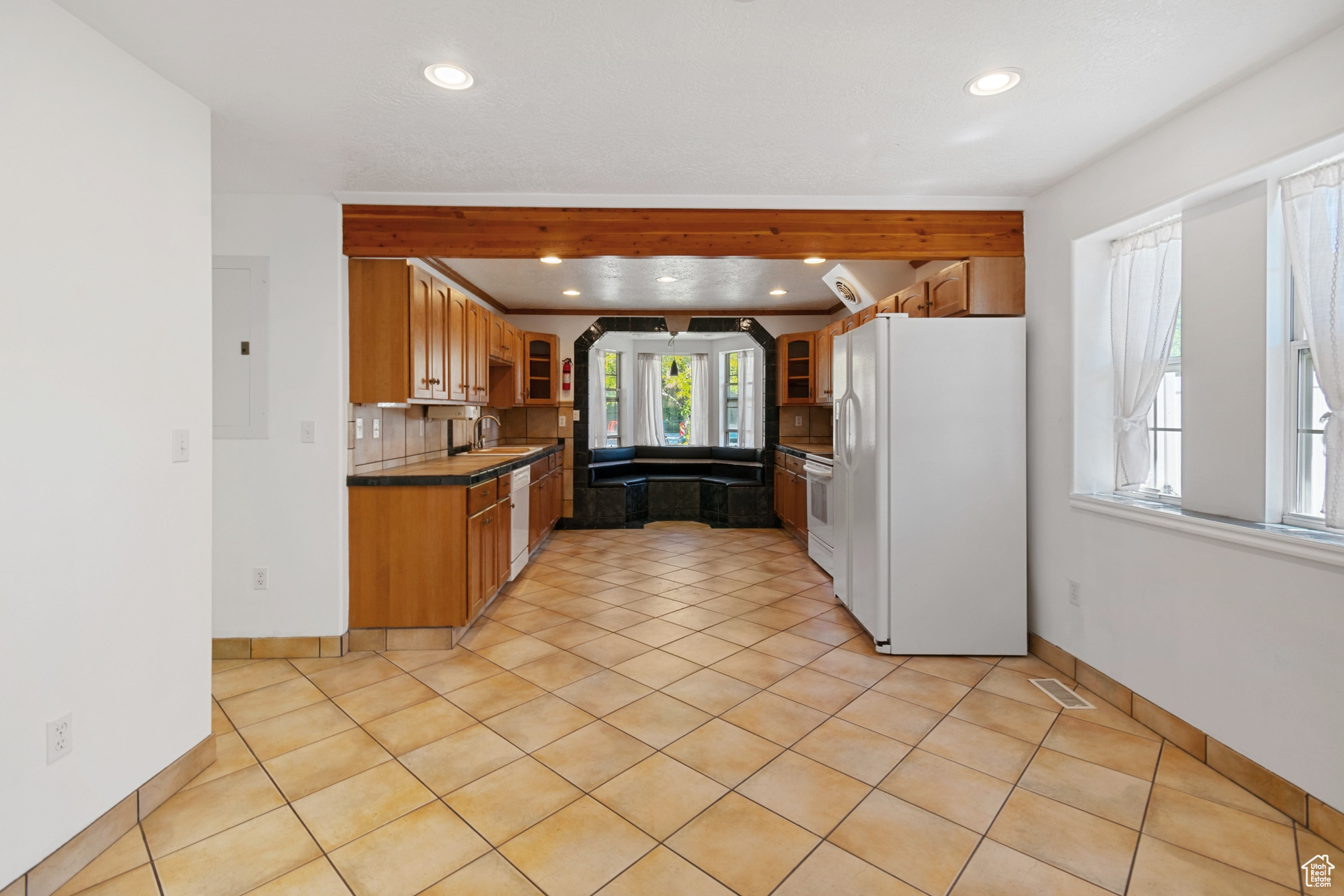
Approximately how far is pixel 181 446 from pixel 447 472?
4.82ft

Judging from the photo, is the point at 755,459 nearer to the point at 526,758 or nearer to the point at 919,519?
the point at 919,519

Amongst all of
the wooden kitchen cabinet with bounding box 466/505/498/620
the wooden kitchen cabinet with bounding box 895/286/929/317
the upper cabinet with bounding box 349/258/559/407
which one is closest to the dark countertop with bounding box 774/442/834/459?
the wooden kitchen cabinet with bounding box 895/286/929/317

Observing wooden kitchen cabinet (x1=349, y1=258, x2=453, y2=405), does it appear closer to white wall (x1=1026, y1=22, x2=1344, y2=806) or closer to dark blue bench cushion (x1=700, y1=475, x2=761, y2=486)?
white wall (x1=1026, y1=22, x2=1344, y2=806)

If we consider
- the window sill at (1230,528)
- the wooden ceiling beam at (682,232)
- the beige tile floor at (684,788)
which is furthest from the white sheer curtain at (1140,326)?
the beige tile floor at (684,788)

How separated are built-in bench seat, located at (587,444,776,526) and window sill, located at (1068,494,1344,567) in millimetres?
4283

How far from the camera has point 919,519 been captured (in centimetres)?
329

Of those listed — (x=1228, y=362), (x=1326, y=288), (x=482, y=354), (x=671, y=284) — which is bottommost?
(x=1228, y=362)

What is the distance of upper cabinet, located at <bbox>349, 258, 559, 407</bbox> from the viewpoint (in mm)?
3439

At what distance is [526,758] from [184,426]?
168cm

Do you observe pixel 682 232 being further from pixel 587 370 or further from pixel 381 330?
pixel 587 370

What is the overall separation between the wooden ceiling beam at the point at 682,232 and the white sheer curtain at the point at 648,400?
524 cm

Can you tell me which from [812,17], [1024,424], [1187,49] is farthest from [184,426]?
[1024,424]

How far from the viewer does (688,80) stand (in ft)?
7.04

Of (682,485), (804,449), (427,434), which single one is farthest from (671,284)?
(682,485)
